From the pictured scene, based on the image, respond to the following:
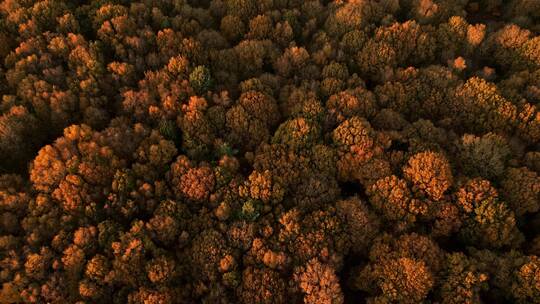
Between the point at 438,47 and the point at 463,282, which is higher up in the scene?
the point at 438,47

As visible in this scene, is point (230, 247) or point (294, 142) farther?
point (294, 142)

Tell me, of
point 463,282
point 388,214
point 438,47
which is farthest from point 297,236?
point 438,47

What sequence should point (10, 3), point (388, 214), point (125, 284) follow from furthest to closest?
point (10, 3), point (388, 214), point (125, 284)

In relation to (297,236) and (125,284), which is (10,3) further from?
(297,236)

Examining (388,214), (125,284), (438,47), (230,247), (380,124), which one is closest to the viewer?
(125,284)

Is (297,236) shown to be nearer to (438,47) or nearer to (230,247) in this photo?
(230,247)

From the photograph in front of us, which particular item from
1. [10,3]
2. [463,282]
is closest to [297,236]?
[463,282]

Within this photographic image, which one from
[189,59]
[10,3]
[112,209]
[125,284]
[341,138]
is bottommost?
[125,284]
